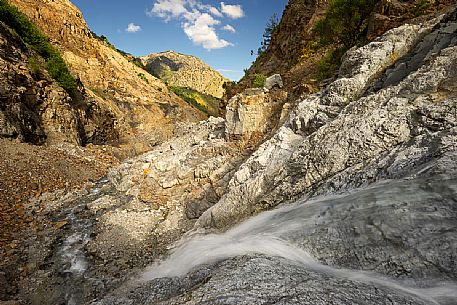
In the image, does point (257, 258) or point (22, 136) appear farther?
point (22, 136)

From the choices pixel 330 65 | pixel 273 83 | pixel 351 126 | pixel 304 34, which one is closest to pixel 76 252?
pixel 351 126

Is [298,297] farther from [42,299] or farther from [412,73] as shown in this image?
[42,299]

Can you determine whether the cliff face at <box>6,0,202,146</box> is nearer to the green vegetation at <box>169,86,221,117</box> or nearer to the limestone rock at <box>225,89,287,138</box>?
the green vegetation at <box>169,86,221,117</box>

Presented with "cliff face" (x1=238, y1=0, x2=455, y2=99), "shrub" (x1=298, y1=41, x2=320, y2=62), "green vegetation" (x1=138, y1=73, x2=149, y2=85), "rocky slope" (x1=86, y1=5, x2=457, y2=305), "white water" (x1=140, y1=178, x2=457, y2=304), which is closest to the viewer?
"rocky slope" (x1=86, y1=5, x2=457, y2=305)

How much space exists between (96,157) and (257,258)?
Result: 18725mm

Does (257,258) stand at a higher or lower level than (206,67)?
lower

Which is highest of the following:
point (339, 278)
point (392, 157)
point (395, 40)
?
point (395, 40)

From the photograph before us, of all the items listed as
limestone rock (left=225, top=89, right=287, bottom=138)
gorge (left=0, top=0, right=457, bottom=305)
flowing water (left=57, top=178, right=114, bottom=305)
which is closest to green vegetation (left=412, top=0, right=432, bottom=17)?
gorge (left=0, top=0, right=457, bottom=305)

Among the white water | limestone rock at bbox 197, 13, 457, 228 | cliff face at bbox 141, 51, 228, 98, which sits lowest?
the white water

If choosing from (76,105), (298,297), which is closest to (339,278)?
(298,297)

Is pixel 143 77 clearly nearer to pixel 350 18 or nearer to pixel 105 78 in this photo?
pixel 105 78

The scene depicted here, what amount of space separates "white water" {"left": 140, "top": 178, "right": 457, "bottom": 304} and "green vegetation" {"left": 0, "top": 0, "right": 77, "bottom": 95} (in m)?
21.0

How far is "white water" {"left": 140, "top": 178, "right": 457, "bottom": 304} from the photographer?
4.03 m

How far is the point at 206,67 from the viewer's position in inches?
5207
